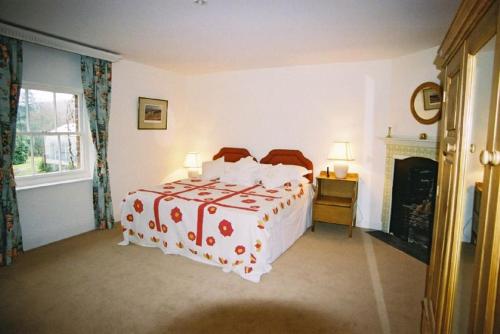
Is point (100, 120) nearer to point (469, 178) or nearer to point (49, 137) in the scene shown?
point (49, 137)

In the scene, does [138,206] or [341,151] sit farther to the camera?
[341,151]

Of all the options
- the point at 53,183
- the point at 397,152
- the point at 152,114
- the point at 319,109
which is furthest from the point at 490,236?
the point at 152,114

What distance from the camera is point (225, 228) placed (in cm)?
308

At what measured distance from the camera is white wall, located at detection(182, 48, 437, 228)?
4117mm

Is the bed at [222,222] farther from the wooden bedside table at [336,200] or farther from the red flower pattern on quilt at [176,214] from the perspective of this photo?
the wooden bedside table at [336,200]

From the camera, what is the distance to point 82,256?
3.39 meters

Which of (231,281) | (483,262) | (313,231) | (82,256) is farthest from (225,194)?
(483,262)

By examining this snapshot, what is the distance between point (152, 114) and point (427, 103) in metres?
4.01

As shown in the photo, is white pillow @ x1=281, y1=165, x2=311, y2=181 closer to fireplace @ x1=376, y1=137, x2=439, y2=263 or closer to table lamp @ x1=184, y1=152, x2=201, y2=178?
fireplace @ x1=376, y1=137, x2=439, y2=263

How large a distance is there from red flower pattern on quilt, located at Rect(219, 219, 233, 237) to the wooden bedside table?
1565mm

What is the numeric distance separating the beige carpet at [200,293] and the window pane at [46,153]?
963 millimetres

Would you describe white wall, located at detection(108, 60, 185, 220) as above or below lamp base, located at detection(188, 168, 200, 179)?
above

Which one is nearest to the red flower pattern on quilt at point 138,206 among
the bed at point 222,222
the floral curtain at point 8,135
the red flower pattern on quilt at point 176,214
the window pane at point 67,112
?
the bed at point 222,222

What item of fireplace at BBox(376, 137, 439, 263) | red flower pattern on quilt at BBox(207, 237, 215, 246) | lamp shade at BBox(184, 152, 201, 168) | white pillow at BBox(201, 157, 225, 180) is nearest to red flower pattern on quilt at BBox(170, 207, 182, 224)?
red flower pattern on quilt at BBox(207, 237, 215, 246)
